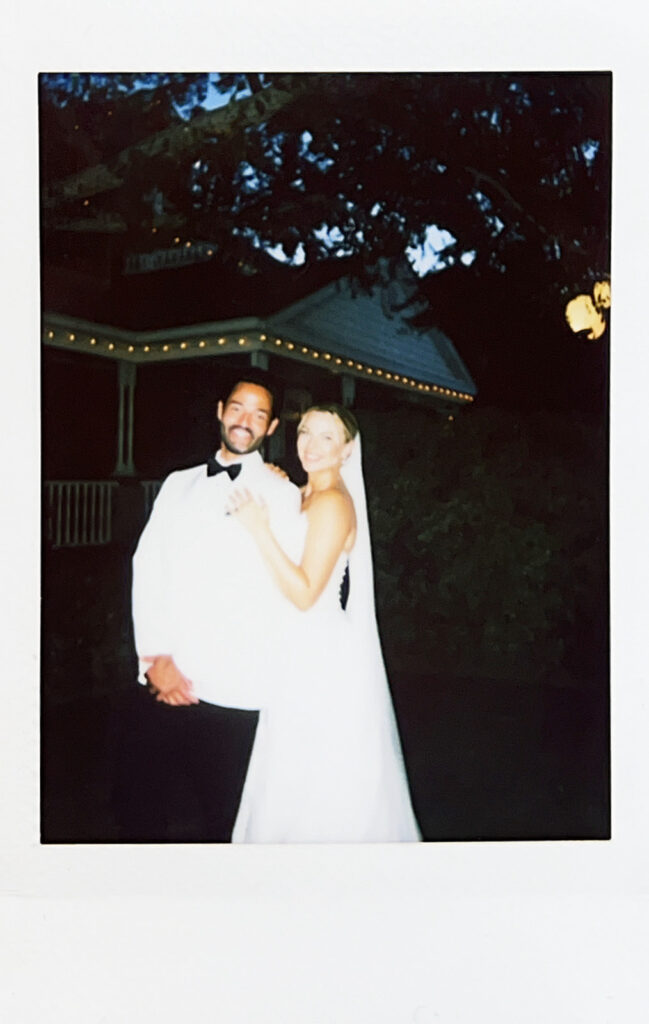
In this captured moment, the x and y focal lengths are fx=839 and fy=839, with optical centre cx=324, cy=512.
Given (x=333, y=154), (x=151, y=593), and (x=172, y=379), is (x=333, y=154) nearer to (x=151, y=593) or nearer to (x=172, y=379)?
(x=172, y=379)

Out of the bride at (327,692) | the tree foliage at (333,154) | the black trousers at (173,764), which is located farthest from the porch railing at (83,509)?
the tree foliage at (333,154)

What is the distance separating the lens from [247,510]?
2223 millimetres

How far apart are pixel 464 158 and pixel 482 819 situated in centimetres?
177

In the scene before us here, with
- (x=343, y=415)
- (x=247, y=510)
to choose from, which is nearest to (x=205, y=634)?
(x=247, y=510)

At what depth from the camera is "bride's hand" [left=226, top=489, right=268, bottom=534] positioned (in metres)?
2.22

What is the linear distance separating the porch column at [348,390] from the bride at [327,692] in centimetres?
3

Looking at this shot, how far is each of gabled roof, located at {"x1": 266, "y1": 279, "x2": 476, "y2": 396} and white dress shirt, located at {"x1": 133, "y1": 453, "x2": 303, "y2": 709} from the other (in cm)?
37

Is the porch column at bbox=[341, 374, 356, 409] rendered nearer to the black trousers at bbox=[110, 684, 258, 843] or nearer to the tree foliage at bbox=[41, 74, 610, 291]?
the tree foliage at bbox=[41, 74, 610, 291]

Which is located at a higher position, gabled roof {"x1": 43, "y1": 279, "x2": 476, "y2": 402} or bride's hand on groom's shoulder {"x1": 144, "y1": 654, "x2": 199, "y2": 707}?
gabled roof {"x1": 43, "y1": 279, "x2": 476, "y2": 402}

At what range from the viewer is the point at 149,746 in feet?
7.30

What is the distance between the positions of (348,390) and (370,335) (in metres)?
0.16

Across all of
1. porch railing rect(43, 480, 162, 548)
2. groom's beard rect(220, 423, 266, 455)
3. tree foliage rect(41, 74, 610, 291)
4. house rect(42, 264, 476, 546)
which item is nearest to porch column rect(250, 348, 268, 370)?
house rect(42, 264, 476, 546)

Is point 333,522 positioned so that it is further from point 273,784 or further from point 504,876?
point 504,876
